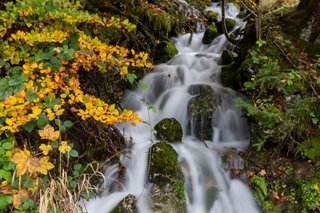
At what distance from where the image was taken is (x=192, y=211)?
3986mm

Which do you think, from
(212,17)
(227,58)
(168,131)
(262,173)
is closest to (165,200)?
(168,131)

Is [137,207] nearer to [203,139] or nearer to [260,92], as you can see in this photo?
[203,139]

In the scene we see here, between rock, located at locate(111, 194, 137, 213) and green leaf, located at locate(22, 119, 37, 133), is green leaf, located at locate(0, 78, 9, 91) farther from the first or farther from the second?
rock, located at locate(111, 194, 137, 213)

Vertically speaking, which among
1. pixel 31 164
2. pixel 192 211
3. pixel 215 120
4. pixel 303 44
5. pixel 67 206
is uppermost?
pixel 303 44

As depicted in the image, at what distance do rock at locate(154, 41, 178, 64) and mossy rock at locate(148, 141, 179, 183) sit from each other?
3119mm

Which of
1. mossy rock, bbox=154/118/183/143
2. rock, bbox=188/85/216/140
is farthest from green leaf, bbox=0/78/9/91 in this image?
rock, bbox=188/85/216/140

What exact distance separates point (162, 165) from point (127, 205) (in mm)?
753

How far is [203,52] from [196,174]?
4169 millimetres

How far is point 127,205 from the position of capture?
3.73 metres

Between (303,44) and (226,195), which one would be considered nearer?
(226,195)

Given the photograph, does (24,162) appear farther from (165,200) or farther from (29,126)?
(165,200)

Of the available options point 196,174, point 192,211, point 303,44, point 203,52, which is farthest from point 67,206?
point 203,52

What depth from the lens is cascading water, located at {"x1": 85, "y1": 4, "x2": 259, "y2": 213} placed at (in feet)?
13.4

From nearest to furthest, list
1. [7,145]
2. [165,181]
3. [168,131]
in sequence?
1. [7,145]
2. [165,181]
3. [168,131]
